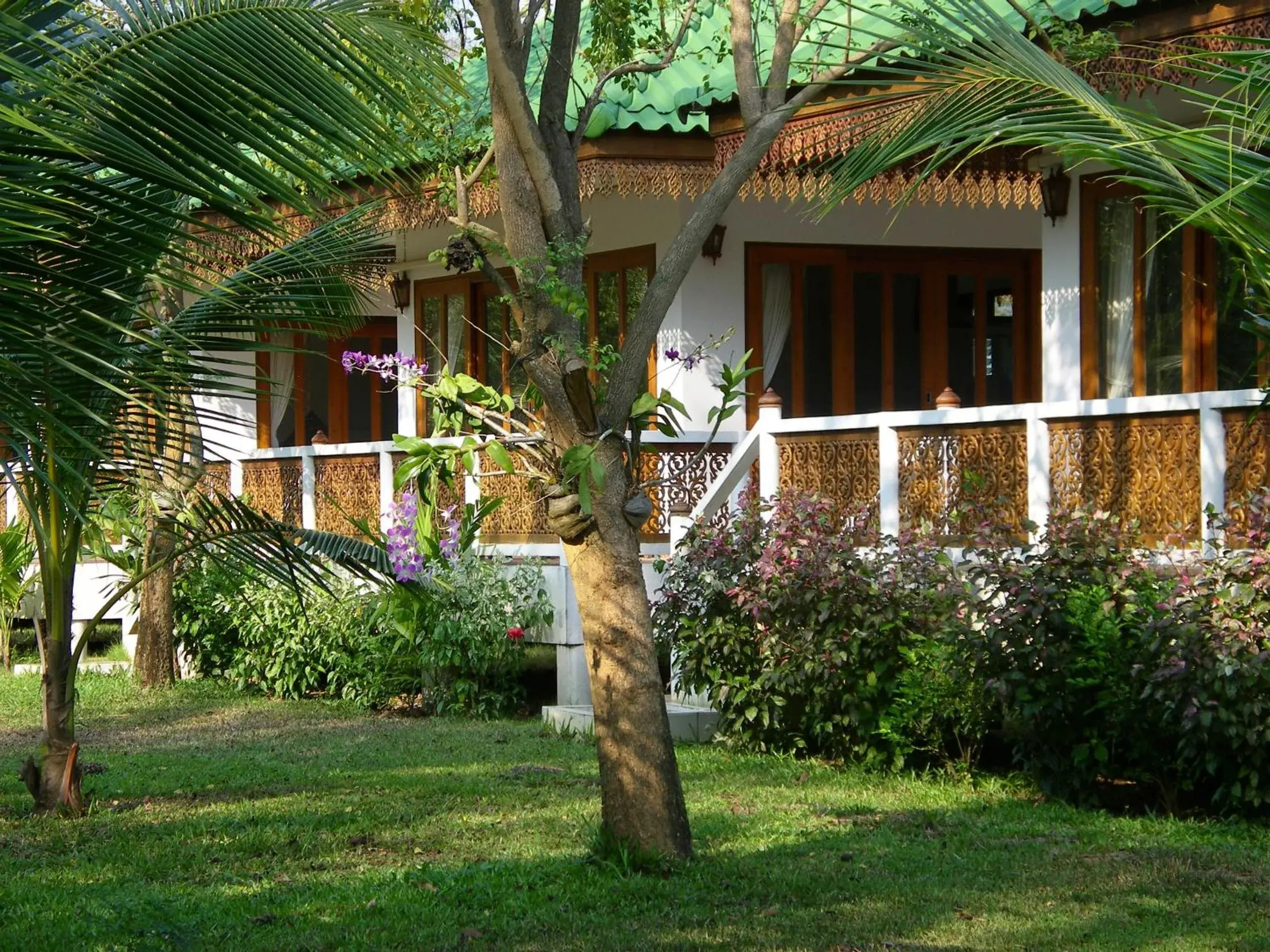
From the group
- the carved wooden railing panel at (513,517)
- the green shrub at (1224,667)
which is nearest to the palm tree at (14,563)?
the carved wooden railing panel at (513,517)

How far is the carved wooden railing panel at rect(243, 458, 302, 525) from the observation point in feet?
51.5

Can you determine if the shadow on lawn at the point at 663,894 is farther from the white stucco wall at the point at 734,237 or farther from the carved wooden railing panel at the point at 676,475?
the white stucco wall at the point at 734,237

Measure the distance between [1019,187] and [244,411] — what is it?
1068cm

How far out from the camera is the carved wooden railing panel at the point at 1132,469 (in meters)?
8.62

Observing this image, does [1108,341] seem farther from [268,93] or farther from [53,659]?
[268,93]

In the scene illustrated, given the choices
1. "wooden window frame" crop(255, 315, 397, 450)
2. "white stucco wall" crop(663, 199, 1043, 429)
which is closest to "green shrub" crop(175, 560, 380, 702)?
"white stucco wall" crop(663, 199, 1043, 429)

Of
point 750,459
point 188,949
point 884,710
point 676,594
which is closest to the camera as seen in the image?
point 188,949

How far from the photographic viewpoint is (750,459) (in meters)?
11.4

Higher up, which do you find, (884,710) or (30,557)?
(30,557)

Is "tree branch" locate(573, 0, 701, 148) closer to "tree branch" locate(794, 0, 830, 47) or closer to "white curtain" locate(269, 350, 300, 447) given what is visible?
"tree branch" locate(794, 0, 830, 47)

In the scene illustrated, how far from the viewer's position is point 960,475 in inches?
387

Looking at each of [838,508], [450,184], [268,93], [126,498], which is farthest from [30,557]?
[268,93]

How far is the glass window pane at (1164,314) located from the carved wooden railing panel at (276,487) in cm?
841

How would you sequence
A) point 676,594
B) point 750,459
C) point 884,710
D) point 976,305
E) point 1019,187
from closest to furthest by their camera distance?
point 884,710 → point 676,594 → point 750,459 → point 1019,187 → point 976,305
